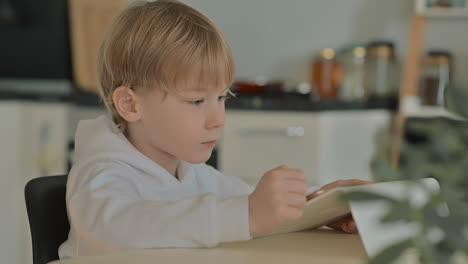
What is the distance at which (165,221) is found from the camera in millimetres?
946

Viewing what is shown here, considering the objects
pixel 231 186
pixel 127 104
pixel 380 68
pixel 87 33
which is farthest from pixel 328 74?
pixel 127 104

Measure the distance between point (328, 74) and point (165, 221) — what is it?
117 inches

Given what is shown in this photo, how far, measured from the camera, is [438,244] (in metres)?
0.34

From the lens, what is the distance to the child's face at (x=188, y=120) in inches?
47.4

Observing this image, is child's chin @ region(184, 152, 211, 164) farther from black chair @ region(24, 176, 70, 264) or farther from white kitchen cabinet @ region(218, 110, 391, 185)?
white kitchen cabinet @ region(218, 110, 391, 185)

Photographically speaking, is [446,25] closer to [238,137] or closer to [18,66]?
[238,137]

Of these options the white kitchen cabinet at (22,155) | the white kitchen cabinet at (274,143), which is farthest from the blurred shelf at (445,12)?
the white kitchen cabinet at (22,155)

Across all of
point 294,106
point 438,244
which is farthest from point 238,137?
point 438,244

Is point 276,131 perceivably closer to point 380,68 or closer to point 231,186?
point 380,68

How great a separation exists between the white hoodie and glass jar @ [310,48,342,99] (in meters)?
2.61

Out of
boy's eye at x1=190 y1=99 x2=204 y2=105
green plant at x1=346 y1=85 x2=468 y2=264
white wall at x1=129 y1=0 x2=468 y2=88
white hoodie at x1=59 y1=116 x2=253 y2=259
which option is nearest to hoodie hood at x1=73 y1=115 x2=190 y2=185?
white hoodie at x1=59 y1=116 x2=253 y2=259

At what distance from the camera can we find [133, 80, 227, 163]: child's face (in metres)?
1.20

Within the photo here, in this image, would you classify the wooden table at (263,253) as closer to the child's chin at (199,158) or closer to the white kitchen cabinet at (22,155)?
the child's chin at (199,158)

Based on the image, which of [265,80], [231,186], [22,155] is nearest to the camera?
[231,186]
